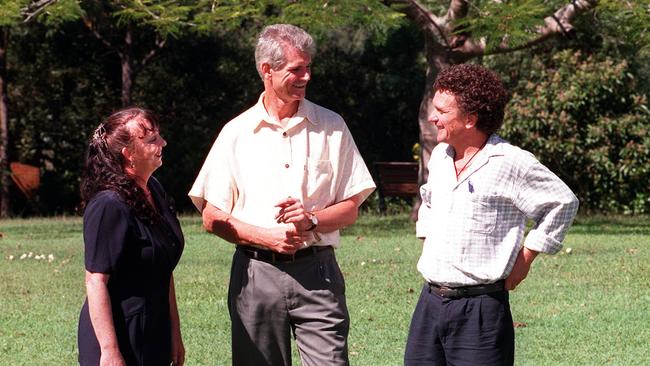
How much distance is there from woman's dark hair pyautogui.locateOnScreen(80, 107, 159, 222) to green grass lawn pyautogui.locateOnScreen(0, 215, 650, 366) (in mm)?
3331

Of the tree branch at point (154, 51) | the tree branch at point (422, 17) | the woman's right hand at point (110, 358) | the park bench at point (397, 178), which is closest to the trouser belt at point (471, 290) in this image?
the woman's right hand at point (110, 358)

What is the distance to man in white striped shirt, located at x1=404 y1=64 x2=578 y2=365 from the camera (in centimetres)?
476

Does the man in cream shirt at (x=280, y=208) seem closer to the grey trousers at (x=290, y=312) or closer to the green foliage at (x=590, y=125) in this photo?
the grey trousers at (x=290, y=312)

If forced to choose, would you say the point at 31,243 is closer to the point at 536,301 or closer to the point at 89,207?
the point at 536,301

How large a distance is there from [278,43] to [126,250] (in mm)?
1067

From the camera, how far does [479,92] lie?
4789 mm

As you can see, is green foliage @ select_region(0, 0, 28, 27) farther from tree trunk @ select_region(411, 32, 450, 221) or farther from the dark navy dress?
the dark navy dress

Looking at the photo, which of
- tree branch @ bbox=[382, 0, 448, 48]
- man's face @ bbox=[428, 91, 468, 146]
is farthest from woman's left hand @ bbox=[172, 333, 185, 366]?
tree branch @ bbox=[382, 0, 448, 48]

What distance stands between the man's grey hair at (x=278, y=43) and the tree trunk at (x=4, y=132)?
1880 cm

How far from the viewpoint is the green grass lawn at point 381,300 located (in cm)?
814

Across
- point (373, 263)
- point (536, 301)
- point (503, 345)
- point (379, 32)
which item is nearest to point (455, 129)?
point (503, 345)

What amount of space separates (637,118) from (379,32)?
5.26 metres

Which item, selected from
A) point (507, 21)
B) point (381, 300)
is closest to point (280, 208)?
point (381, 300)

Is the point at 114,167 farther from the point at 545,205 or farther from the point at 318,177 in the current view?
the point at 545,205
